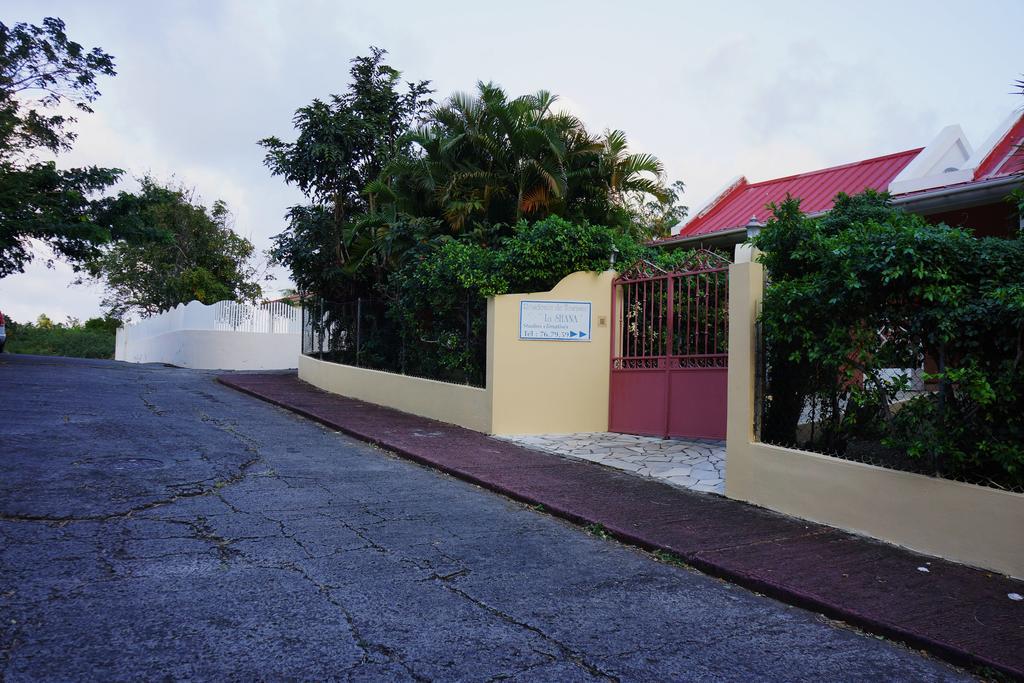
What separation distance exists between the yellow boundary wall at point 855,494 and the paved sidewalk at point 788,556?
0.45 feet

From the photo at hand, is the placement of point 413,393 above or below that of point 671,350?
below

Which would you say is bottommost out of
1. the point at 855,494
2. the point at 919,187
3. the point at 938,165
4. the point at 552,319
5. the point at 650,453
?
the point at 650,453

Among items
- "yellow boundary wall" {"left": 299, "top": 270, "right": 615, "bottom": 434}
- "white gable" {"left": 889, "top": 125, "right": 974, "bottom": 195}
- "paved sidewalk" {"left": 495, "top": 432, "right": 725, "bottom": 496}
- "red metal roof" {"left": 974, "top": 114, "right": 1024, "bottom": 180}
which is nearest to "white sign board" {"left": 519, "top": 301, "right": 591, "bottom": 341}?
"yellow boundary wall" {"left": 299, "top": 270, "right": 615, "bottom": 434}

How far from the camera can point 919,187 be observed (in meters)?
10.4

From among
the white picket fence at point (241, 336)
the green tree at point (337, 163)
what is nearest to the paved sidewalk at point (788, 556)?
the green tree at point (337, 163)

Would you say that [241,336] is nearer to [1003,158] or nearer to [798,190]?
[798,190]

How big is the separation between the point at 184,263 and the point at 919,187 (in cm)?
3375

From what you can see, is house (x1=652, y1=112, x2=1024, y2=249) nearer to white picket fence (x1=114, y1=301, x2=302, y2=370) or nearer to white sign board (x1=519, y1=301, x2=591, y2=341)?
white sign board (x1=519, y1=301, x2=591, y2=341)

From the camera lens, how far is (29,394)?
1190 centimetres

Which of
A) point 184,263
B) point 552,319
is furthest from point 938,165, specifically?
point 184,263

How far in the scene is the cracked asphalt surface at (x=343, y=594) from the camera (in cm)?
334

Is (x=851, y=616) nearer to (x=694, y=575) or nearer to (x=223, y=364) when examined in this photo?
(x=694, y=575)

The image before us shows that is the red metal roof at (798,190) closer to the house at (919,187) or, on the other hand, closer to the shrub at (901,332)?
the house at (919,187)

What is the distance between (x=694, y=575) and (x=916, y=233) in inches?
114
